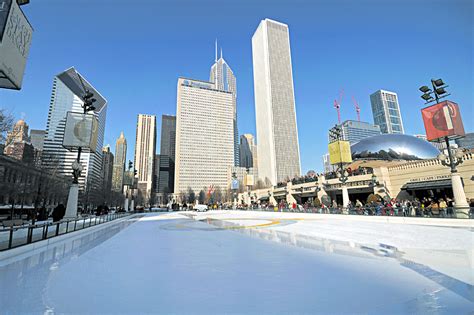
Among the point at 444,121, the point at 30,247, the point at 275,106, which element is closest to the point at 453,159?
the point at 444,121

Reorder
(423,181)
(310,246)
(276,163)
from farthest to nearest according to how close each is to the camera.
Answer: (276,163) < (423,181) < (310,246)

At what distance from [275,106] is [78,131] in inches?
4941

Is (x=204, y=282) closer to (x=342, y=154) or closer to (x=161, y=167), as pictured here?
(x=342, y=154)

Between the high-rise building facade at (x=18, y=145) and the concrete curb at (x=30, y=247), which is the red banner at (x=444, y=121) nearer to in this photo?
the concrete curb at (x=30, y=247)

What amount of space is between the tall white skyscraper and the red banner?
11203 cm

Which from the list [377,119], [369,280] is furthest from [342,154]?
[377,119]

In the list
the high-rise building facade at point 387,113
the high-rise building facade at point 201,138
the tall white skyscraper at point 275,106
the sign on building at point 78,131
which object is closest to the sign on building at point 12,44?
the sign on building at point 78,131

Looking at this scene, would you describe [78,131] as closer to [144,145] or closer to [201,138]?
[201,138]

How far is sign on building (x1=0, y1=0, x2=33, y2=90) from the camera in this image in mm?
7480

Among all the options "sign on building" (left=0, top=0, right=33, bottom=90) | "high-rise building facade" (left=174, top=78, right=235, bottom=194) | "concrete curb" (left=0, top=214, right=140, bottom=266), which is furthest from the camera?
→ "high-rise building facade" (left=174, top=78, right=235, bottom=194)

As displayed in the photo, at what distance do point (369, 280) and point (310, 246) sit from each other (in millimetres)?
3385

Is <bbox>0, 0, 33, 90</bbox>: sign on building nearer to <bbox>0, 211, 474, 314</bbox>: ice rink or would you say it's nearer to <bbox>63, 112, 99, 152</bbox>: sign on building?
<bbox>0, 211, 474, 314</bbox>: ice rink

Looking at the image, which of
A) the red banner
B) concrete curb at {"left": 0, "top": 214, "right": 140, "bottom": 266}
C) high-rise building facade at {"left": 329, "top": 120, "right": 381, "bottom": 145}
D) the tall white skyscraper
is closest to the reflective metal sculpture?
the red banner

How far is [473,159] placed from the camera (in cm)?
2161
